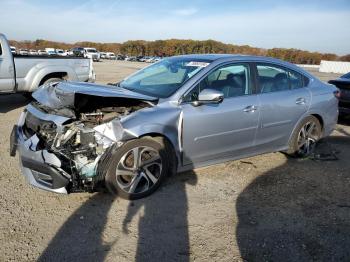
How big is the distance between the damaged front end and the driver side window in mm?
780

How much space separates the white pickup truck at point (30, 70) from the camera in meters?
8.76

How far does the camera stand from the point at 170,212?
3.85 m

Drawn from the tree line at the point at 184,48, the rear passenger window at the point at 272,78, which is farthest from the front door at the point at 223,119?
the tree line at the point at 184,48

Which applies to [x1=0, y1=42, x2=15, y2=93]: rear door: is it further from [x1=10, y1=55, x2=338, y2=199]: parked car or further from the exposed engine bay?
the exposed engine bay

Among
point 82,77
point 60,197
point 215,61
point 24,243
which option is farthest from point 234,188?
point 82,77

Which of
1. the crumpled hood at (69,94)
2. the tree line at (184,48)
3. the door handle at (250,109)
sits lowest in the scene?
the tree line at (184,48)

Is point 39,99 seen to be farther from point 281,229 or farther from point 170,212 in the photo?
point 281,229

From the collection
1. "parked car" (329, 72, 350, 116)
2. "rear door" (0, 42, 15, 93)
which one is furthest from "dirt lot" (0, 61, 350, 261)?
"rear door" (0, 42, 15, 93)

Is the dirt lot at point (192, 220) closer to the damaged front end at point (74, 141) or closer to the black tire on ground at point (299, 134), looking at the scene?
the damaged front end at point (74, 141)

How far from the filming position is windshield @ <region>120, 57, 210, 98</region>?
4.54 m

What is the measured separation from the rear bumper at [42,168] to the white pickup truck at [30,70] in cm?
555

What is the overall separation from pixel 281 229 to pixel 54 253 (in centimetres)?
223

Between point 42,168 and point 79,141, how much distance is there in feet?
1.54

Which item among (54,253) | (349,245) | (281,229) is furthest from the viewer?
(281,229)
